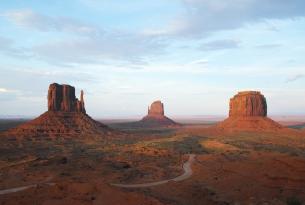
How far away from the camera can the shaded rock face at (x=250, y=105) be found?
128000 mm

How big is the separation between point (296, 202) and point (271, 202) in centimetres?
175

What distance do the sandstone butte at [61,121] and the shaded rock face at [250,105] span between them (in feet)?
156

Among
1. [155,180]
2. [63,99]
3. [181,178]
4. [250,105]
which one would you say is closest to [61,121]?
[63,99]

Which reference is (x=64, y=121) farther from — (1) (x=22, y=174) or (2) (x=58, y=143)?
(1) (x=22, y=174)

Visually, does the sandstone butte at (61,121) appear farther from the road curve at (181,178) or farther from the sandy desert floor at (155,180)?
the road curve at (181,178)

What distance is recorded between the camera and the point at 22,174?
4266 centimetres

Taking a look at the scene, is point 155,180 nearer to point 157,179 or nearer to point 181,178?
point 157,179

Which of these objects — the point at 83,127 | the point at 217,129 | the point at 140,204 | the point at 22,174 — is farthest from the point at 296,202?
the point at 217,129

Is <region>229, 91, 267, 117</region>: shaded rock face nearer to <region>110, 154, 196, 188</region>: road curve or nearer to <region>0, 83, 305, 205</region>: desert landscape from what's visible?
<region>0, 83, 305, 205</region>: desert landscape

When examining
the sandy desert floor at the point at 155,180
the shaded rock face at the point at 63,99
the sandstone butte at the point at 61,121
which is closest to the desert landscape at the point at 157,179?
the sandy desert floor at the point at 155,180

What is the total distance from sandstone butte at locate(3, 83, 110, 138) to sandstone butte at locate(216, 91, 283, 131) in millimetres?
44414

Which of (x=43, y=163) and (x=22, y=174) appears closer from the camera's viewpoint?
(x=22, y=174)

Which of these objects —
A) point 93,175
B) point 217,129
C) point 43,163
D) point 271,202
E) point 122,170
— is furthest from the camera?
point 217,129

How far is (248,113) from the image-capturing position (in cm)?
12825
